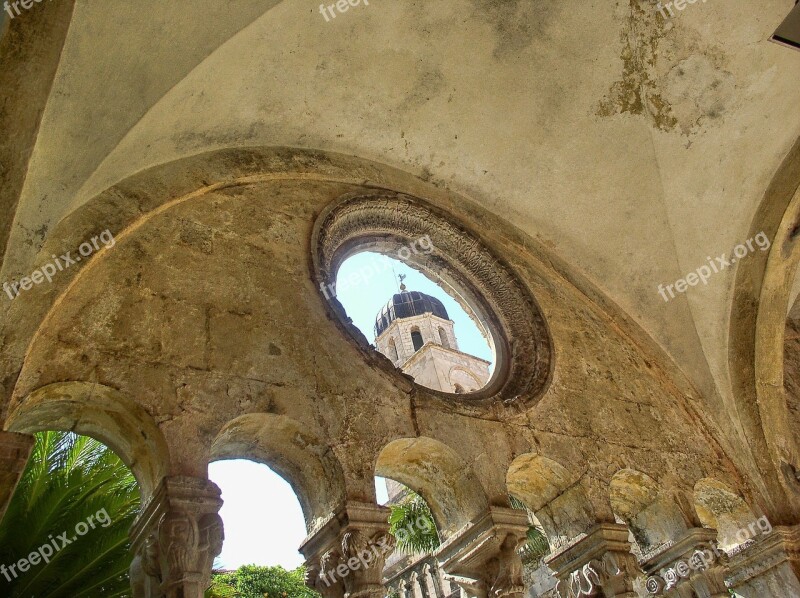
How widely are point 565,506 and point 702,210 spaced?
11.5 feet

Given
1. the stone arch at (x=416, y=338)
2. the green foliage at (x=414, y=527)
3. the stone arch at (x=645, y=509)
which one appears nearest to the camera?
the stone arch at (x=645, y=509)

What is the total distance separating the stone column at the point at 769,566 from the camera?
5.72 meters

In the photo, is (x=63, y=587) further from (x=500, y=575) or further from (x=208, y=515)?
(x=500, y=575)

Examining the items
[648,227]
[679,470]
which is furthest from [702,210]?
[679,470]

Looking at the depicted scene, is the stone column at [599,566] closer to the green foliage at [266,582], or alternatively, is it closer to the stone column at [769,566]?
the stone column at [769,566]

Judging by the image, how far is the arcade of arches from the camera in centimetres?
382

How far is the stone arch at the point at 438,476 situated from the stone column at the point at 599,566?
98cm

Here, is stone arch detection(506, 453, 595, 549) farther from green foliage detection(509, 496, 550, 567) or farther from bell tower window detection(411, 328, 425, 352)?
bell tower window detection(411, 328, 425, 352)

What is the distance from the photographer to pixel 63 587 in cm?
623

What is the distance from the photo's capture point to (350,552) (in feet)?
12.6

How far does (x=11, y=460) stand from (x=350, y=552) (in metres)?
1.80
